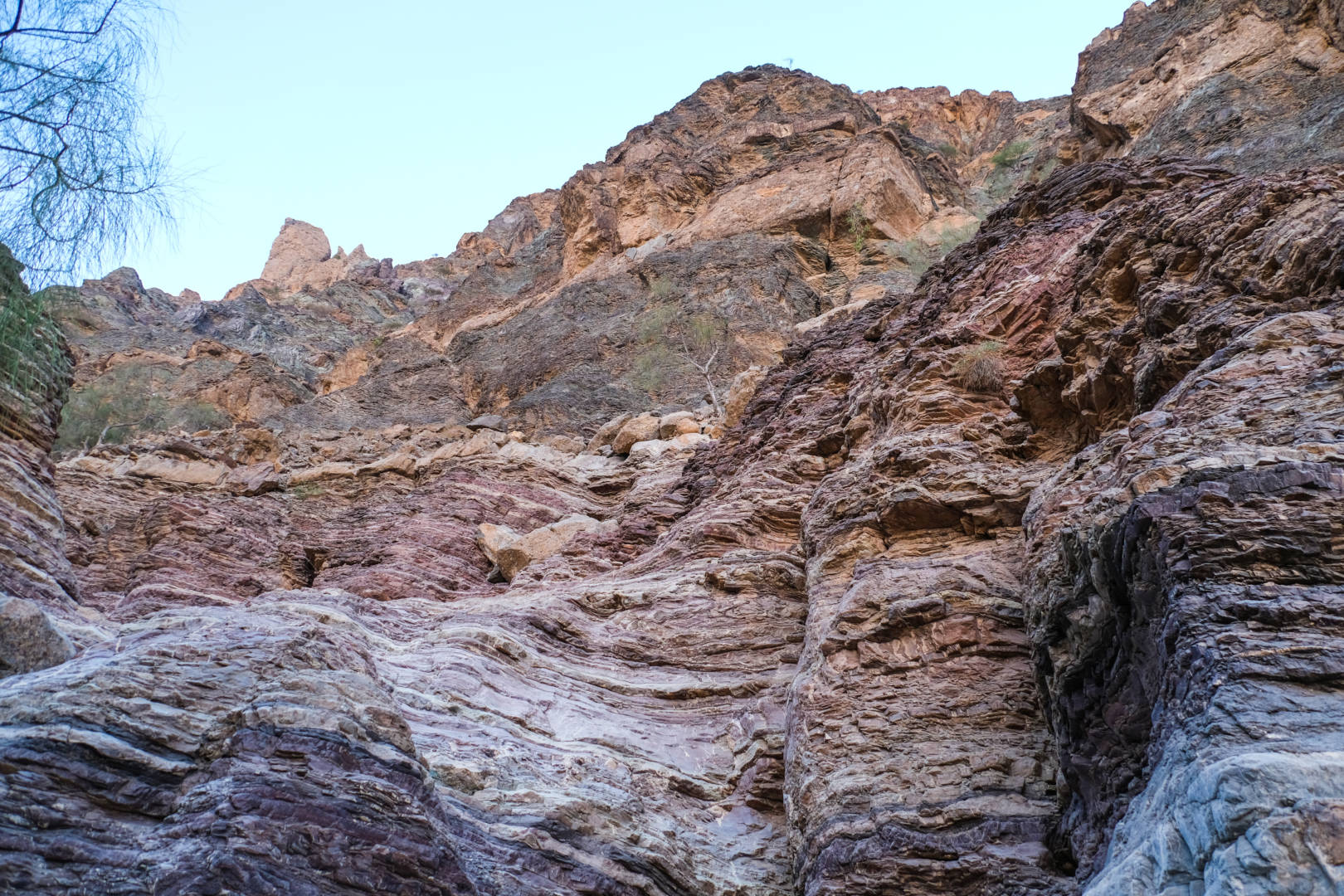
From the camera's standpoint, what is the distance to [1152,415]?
613 centimetres

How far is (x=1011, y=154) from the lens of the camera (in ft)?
176

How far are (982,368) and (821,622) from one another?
388 centimetres

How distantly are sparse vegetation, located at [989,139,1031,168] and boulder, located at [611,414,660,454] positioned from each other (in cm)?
3913

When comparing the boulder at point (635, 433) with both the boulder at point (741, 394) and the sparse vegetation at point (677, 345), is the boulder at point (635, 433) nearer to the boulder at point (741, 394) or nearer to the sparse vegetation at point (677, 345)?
the boulder at point (741, 394)

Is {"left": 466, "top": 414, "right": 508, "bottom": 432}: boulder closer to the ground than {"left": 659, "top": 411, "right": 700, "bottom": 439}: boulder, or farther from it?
farther from it

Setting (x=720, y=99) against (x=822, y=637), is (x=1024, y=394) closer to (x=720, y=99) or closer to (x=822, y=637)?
(x=822, y=637)

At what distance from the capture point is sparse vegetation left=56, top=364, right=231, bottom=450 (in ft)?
116

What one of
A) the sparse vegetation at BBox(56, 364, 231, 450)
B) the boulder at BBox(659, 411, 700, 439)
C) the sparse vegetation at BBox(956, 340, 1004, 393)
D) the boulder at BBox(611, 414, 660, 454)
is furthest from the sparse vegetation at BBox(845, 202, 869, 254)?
the sparse vegetation at BBox(956, 340, 1004, 393)

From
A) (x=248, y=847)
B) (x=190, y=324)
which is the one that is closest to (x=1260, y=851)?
(x=248, y=847)

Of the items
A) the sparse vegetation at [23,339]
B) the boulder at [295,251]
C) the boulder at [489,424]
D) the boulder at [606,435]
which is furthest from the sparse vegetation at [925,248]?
the boulder at [295,251]

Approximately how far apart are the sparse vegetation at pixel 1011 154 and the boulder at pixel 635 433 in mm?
39128

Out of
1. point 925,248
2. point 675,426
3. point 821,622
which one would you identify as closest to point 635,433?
point 675,426

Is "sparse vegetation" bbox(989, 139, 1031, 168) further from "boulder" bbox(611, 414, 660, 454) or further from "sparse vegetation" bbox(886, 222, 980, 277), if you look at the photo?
"boulder" bbox(611, 414, 660, 454)

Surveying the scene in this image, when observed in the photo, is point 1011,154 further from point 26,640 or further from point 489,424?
point 26,640
